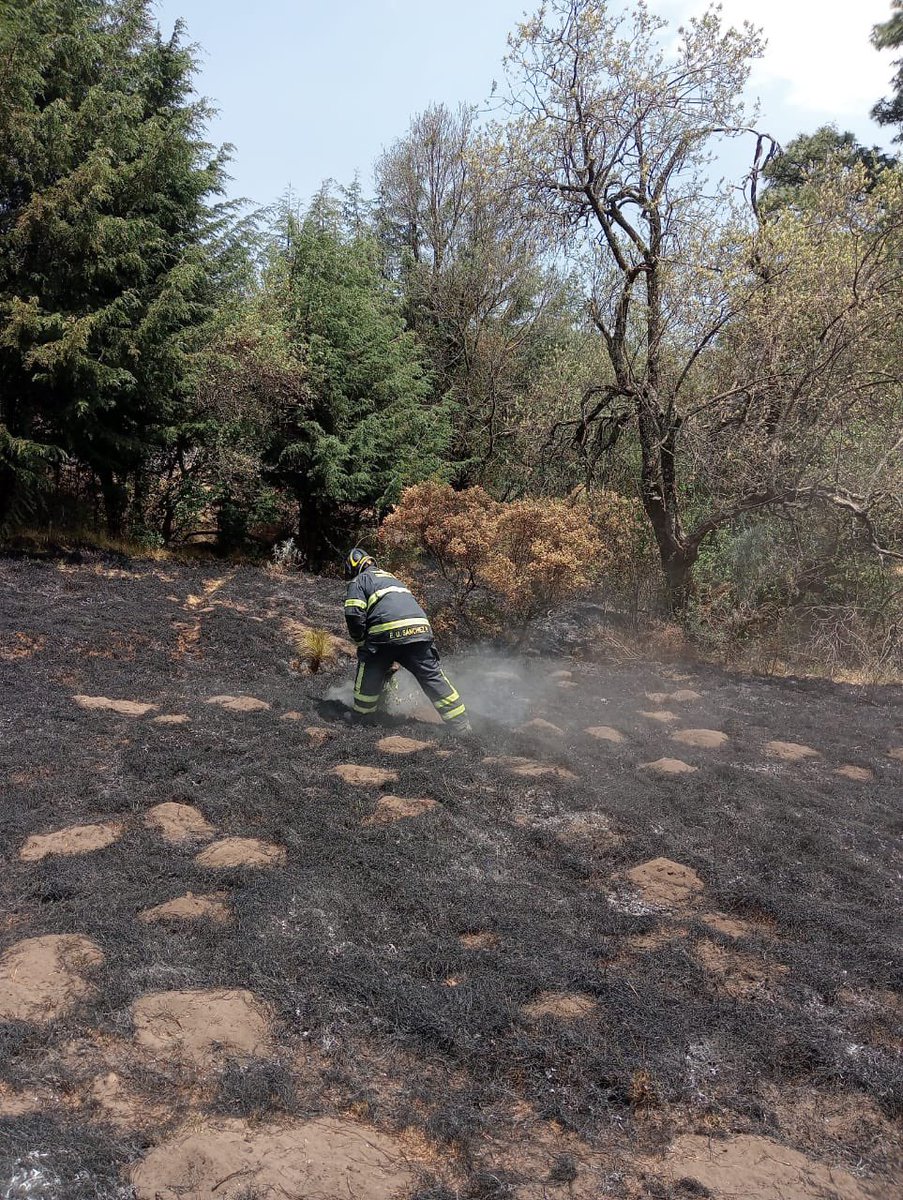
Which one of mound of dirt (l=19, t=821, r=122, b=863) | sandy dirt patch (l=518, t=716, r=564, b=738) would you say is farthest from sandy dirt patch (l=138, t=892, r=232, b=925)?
sandy dirt patch (l=518, t=716, r=564, b=738)

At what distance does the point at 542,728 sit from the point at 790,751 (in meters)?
1.88

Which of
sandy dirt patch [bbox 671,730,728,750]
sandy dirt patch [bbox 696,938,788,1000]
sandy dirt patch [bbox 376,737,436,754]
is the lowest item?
sandy dirt patch [bbox 696,938,788,1000]

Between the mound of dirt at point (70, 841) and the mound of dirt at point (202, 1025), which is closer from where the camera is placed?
the mound of dirt at point (202, 1025)

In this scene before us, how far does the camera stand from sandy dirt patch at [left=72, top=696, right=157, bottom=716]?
6.36 meters

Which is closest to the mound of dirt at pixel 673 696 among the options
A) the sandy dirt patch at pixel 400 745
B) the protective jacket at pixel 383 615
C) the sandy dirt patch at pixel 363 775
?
the protective jacket at pixel 383 615

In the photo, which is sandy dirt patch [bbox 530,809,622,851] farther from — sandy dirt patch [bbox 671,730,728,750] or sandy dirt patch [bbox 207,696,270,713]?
sandy dirt patch [bbox 207,696,270,713]

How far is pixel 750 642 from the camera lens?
10352 millimetres

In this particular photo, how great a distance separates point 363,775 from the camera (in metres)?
5.17

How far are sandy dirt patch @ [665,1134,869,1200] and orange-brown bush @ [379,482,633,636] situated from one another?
20.6ft

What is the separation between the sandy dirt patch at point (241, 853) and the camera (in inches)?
158

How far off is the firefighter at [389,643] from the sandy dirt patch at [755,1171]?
393cm

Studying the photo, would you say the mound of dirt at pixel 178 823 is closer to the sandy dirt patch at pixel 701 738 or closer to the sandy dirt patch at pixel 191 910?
the sandy dirt patch at pixel 191 910

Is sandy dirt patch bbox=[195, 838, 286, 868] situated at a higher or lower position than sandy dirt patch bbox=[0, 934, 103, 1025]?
higher

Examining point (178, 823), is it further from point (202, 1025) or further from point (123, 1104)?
point (123, 1104)
